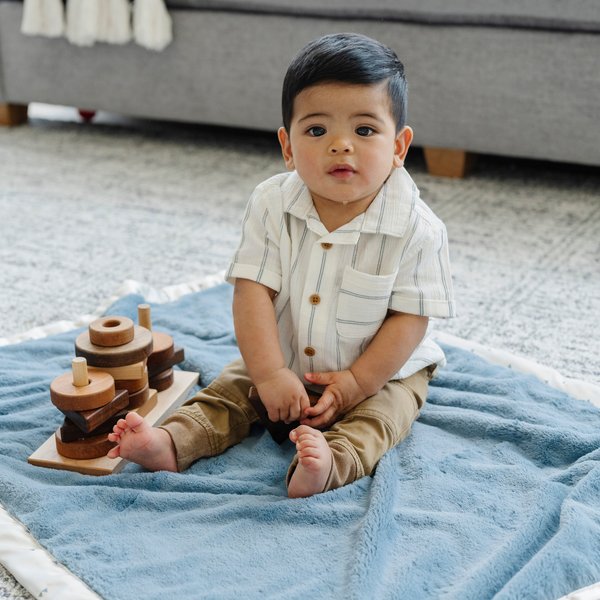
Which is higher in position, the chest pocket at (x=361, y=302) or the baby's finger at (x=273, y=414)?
the chest pocket at (x=361, y=302)

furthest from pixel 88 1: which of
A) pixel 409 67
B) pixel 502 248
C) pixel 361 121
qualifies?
pixel 361 121

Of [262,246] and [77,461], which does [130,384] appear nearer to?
[77,461]

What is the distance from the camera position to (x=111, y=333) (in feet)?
2.41

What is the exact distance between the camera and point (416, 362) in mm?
810

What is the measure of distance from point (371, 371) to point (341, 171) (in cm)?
21

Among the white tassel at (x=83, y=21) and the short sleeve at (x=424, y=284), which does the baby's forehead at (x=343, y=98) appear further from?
the white tassel at (x=83, y=21)

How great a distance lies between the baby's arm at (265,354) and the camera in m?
0.72

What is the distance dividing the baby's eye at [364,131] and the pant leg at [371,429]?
0.92ft

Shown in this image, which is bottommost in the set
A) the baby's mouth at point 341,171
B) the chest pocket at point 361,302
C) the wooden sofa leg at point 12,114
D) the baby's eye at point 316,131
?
the wooden sofa leg at point 12,114

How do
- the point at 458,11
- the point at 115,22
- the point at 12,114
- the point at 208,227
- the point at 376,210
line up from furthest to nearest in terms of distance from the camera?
the point at 12,114, the point at 115,22, the point at 458,11, the point at 208,227, the point at 376,210

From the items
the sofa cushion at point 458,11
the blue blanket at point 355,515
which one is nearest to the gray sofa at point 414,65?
the sofa cushion at point 458,11

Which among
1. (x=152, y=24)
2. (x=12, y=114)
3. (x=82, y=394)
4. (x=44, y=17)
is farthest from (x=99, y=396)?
(x=12, y=114)

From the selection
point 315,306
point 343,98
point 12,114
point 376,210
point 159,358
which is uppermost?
point 343,98

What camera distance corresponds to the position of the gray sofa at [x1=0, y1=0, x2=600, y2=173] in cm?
158
